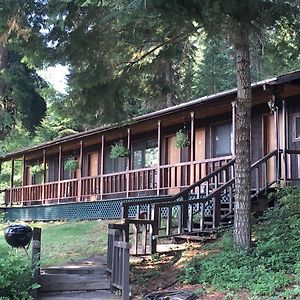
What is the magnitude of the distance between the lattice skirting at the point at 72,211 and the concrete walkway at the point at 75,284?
562 centimetres

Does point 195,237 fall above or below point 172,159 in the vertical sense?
below

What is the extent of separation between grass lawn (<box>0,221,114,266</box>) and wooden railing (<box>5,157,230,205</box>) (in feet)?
6.13

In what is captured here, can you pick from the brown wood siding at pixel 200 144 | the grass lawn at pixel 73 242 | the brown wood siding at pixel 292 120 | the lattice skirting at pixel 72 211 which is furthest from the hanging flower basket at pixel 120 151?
the brown wood siding at pixel 292 120

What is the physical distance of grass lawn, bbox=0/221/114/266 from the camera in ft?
37.6

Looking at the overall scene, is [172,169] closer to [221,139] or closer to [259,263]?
[221,139]

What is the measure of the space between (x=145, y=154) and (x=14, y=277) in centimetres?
1254

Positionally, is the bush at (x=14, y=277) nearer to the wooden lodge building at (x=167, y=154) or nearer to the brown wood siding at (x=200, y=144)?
the wooden lodge building at (x=167, y=154)

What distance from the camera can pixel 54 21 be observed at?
8.96 meters

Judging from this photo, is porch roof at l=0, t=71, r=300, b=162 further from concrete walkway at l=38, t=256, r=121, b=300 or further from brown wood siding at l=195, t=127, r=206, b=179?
concrete walkway at l=38, t=256, r=121, b=300

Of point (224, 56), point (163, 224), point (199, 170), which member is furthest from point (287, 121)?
point (224, 56)

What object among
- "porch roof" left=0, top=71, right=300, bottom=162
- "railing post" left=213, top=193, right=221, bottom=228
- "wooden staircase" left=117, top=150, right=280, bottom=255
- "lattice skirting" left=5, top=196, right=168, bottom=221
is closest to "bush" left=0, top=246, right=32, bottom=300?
"wooden staircase" left=117, top=150, right=280, bottom=255

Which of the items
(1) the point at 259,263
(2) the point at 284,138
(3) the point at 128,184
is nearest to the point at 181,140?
(3) the point at 128,184

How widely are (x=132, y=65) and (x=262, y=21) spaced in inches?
137

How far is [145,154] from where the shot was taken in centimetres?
1961
